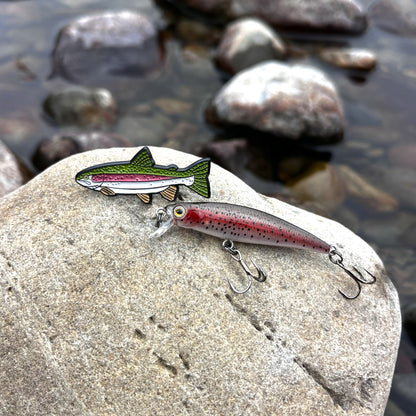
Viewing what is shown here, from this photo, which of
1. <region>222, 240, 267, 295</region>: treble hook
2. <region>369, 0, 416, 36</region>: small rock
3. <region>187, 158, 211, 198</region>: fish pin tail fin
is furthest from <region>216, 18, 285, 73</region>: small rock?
<region>222, 240, 267, 295</region>: treble hook

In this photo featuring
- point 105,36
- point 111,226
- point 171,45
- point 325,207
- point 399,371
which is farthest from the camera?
point 171,45

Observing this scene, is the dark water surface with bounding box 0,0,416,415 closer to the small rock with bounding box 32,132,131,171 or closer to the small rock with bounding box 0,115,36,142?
the small rock with bounding box 0,115,36,142

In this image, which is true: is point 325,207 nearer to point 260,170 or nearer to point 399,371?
point 260,170

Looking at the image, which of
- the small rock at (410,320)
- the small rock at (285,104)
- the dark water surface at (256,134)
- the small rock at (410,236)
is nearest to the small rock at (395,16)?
the dark water surface at (256,134)

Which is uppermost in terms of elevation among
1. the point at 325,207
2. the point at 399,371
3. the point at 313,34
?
the point at 313,34

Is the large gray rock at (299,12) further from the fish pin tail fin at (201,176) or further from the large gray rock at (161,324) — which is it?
the large gray rock at (161,324)

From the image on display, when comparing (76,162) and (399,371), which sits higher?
(76,162)

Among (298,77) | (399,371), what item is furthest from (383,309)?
(298,77)

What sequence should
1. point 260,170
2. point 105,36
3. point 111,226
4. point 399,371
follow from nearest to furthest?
point 111,226, point 399,371, point 260,170, point 105,36
